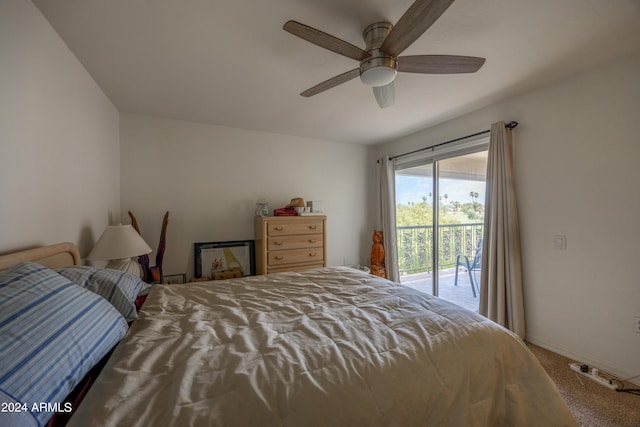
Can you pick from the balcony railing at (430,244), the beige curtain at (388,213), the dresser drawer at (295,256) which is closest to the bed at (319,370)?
the dresser drawer at (295,256)

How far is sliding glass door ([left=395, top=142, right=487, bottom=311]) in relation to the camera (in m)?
2.94

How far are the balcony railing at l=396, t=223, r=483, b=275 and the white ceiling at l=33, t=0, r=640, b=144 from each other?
1457 millimetres

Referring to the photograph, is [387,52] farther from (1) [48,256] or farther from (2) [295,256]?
(2) [295,256]

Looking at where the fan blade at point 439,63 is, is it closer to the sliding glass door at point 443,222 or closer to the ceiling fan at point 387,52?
the ceiling fan at point 387,52

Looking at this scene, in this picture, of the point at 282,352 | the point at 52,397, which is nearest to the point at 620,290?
the point at 282,352

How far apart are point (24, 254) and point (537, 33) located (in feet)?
9.84

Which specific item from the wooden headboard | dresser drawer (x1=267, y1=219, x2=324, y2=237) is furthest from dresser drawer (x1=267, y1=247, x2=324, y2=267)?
the wooden headboard

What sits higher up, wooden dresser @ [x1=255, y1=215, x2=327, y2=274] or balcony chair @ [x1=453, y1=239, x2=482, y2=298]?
wooden dresser @ [x1=255, y1=215, x2=327, y2=274]

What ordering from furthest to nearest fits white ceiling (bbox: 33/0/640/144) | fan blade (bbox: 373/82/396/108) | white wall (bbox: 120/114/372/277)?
white wall (bbox: 120/114/372/277)
fan blade (bbox: 373/82/396/108)
white ceiling (bbox: 33/0/640/144)

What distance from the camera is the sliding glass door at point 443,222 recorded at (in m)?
2.94

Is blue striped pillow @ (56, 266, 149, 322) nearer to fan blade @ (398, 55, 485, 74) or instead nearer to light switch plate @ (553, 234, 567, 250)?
fan blade @ (398, 55, 485, 74)

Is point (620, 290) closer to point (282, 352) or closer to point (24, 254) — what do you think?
point (282, 352)

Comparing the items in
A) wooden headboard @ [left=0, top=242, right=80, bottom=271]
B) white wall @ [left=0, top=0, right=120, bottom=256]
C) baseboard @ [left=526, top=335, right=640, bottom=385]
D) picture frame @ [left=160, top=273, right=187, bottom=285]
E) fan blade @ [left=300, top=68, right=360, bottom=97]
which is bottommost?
baseboard @ [left=526, top=335, right=640, bottom=385]

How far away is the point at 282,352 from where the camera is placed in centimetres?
91
